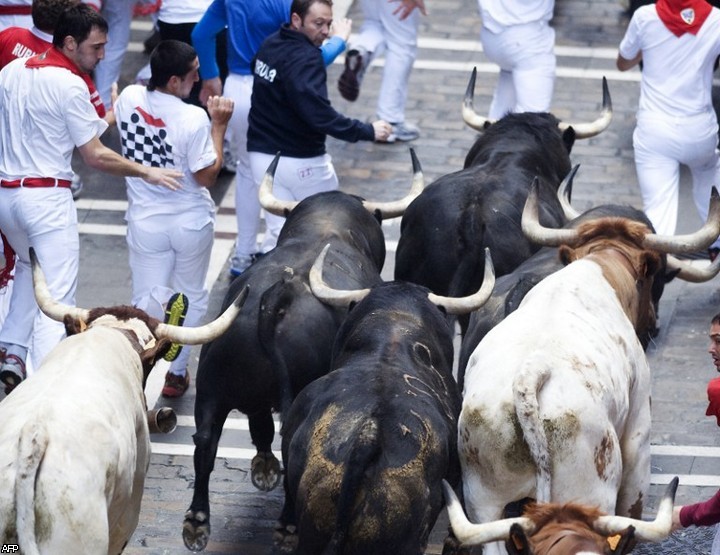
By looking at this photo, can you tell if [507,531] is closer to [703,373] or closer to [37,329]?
[37,329]

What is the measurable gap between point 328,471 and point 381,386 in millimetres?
516

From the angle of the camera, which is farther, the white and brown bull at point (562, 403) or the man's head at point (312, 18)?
the man's head at point (312, 18)

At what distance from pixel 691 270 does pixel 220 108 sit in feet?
10.6

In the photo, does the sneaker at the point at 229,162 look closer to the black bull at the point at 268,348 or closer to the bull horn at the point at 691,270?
the black bull at the point at 268,348

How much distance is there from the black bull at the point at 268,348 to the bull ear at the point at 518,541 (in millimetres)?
2484

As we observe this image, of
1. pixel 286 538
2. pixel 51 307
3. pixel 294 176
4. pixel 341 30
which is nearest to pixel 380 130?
pixel 294 176

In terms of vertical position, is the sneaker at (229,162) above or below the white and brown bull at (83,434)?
below

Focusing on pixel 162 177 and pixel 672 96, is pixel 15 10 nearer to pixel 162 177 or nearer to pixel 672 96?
pixel 162 177

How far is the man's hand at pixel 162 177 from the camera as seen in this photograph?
367 inches

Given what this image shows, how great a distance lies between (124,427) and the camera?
6.81 metres

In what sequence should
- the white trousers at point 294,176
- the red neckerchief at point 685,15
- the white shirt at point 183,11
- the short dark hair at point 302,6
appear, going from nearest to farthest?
the short dark hair at point 302,6 < the white trousers at point 294,176 < the red neckerchief at point 685,15 < the white shirt at point 183,11

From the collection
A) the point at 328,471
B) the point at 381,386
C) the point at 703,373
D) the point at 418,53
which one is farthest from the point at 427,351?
the point at 418,53

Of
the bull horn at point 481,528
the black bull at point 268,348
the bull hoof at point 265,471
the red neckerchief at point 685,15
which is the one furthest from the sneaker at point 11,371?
the red neckerchief at point 685,15

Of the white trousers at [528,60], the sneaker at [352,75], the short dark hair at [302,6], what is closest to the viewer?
the short dark hair at [302,6]
